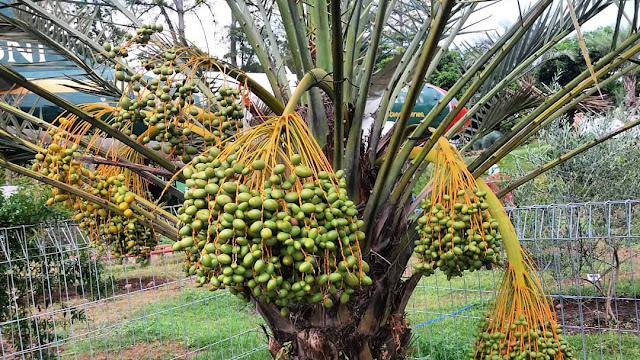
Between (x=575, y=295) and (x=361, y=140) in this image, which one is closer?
(x=361, y=140)

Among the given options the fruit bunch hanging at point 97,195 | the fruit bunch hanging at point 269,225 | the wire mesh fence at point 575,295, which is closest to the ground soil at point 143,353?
the wire mesh fence at point 575,295

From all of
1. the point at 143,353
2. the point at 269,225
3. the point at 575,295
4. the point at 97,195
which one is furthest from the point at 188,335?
the point at 269,225

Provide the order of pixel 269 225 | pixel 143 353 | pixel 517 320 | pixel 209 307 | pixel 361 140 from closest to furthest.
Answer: pixel 269 225 < pixel 517 320 < pixel 361 140 < pixel 143 353 < pixel 209 307

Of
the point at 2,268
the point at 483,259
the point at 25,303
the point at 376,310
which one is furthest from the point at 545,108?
the point at 25,303

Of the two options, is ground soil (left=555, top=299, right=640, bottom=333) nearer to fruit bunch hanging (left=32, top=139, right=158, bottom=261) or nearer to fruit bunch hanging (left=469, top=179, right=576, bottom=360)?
fruit bunch hanging (left=469, top=179, right=576, bottom=360)

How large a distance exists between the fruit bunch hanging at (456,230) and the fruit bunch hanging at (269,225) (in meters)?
0.38

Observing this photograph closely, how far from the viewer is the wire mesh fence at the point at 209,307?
12.2ft

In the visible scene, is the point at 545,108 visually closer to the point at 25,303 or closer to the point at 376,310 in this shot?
the point at 376,310

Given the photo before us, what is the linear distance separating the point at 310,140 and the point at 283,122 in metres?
0.09

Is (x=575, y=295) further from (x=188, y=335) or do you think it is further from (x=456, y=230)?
(x=456, y=230)

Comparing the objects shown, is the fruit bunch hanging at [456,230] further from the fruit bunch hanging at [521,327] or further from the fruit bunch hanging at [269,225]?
the fruit bunch hanging at [269,225]

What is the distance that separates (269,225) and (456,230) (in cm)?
70

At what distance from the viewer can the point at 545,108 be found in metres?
1.86

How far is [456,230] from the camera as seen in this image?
1.60 meters
